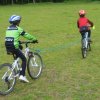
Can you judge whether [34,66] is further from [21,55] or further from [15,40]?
[15,40]

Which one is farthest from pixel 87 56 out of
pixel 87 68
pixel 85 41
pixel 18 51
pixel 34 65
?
pixel 18 51

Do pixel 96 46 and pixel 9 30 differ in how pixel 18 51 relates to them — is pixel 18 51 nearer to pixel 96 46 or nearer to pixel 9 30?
pixel 9 30

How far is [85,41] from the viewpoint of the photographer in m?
13.3

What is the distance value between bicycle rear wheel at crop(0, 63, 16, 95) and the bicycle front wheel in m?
1.12

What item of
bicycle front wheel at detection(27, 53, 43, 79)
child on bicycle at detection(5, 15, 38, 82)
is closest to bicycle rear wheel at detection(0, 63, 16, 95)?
child on bicycle at detection(5, 15, 38, 82)

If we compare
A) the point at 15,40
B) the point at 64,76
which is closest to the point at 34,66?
the point at 64,76

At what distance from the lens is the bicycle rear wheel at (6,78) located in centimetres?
876

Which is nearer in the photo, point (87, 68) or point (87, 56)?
point (87, 68)

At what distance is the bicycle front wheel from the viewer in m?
10.0

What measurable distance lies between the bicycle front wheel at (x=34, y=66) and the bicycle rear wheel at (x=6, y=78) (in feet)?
3.66

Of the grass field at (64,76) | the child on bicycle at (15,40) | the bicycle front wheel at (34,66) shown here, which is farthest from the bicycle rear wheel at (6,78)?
the bicycle front wheel at (34,66)

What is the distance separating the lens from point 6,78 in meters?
8.77

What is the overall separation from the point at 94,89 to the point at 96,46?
701 cm

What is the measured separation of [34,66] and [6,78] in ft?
5.57
